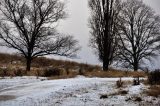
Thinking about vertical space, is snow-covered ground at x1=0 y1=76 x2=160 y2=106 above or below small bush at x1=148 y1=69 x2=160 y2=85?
below

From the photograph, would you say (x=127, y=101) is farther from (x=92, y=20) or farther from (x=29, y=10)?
(x=92, y=20)

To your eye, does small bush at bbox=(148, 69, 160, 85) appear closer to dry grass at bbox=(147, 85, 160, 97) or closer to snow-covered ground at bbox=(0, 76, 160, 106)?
snow-covered ground at bbox=(0, 76, 160, 106)

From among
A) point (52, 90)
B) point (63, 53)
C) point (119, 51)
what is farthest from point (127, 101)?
point (119, 51)

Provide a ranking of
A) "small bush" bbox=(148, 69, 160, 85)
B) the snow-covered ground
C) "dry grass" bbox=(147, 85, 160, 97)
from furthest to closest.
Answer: "small bush" bbox=(148, 69, 160, 85), "dry grass" bbox=(147, 85, 160, 97), the snow-covered ground

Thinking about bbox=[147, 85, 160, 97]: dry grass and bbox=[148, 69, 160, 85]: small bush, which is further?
bbox=[148, 69, 160, 85]: small bush

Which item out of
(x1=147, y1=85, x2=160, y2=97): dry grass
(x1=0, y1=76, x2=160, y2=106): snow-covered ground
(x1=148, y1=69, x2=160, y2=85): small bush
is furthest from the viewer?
(x1=148, y1=69, x2=160, y2=85): small bush

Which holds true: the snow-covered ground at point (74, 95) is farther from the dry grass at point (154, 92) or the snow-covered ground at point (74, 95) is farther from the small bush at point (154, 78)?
the small bush at point (154, 78)

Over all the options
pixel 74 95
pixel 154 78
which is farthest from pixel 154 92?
pixel 154 78

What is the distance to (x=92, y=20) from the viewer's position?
43.2m

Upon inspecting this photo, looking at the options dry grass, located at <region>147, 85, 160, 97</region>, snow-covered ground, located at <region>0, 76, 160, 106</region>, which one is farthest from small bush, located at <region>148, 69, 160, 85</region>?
dry grass, located at <region>147, 85, 160, 97</region>

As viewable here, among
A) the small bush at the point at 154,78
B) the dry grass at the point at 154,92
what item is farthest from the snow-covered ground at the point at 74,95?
the small bush at the point at 154,78

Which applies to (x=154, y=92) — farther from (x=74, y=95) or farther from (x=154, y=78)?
(x=154, y=78)

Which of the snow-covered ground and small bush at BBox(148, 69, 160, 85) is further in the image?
small bush at BBox(148, 69, 160, 85)

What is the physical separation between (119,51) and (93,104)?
40.7 m
